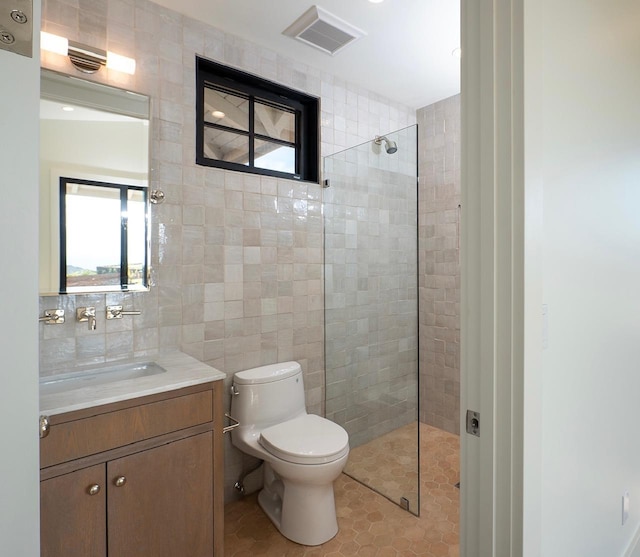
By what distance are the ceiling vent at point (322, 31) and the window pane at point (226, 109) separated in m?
0.46

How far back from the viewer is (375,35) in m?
2.12

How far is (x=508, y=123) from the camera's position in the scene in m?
0.80

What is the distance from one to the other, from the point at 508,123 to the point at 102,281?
1.70 m

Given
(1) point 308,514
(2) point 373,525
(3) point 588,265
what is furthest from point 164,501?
(3) point 588,265

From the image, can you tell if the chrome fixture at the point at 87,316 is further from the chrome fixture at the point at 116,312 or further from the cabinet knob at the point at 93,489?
the cabinet knob at the point at 93,489

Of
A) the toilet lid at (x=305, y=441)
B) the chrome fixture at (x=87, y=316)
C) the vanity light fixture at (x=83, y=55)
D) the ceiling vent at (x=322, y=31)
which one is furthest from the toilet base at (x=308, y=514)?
the ceiling vent at (x=322, y=31)

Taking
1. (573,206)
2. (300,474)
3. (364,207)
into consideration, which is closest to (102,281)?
(300,474)

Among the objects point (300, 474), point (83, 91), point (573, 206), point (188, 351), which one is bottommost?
point (300, 474)

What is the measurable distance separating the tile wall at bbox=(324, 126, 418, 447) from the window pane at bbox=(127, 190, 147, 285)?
1122 millimetres

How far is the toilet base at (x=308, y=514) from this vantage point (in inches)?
72.1

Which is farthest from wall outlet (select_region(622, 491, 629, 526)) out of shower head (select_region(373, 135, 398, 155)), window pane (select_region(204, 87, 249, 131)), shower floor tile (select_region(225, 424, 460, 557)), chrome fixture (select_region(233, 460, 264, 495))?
window pane (select_region(204, 87, 249, 131))

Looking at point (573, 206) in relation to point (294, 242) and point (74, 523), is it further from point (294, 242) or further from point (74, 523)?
point (74, 523)

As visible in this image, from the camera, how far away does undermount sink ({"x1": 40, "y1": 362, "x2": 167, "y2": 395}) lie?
61.8 inches

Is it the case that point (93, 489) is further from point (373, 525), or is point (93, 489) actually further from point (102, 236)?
point (373, 525)
